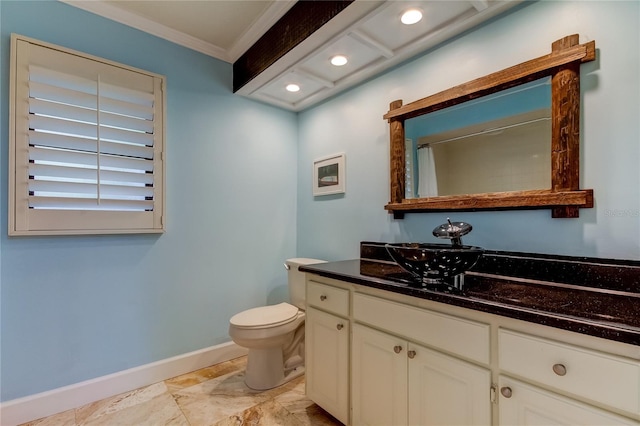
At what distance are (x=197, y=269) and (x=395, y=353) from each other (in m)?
1.63

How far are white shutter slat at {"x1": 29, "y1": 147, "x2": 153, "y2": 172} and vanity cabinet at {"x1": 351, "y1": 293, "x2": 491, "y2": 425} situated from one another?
1677mm

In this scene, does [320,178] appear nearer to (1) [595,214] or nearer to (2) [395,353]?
(2) [395,353]

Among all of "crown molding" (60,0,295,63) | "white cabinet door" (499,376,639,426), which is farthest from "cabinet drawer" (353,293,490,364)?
"crown molding" (60,0,295,63)

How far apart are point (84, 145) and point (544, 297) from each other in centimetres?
247

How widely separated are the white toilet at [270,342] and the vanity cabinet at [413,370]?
660 mm

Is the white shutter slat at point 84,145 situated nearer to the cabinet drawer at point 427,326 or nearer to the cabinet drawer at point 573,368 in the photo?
the cabinet drawer at point 427,326

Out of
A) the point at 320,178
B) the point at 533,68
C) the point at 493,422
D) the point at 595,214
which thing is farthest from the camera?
the point at 320,178

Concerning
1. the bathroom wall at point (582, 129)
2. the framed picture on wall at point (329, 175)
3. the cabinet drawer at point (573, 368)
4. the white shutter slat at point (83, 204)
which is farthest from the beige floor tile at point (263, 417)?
the framed picture on wall at point (329, 175)

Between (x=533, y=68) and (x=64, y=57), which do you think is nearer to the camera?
(x=533, y=68)

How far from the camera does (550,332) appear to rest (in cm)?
89

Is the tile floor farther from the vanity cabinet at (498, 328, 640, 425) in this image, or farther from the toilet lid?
the vanity cabinet at (498, 328, 640, 425)

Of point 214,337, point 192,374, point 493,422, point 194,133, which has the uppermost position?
point 194,133

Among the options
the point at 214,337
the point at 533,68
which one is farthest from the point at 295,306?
the point at 533,68

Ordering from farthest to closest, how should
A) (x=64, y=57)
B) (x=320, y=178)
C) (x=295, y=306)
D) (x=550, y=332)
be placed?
(x=320, y=178)
(x=295, y=306)
(x=64, y=57)
(x=550, y=332)
